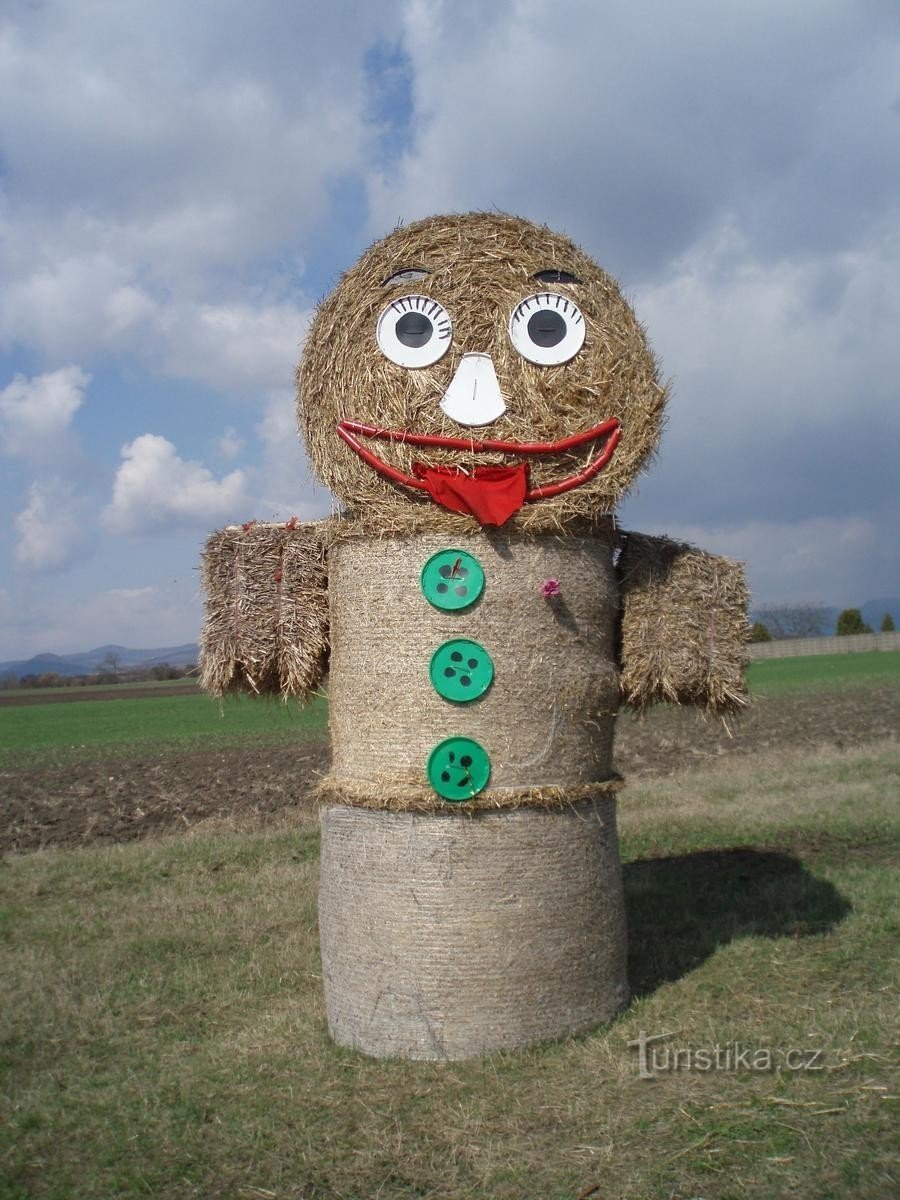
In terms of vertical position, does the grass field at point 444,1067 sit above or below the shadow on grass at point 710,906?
below

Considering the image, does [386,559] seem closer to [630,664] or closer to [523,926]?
[630,664]

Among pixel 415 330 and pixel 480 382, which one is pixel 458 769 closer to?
pixel 480 382

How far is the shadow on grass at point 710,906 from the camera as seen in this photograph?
6242 mm

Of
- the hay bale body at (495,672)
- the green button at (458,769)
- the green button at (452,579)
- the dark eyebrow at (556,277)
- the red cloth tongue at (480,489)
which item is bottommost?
the green button at (458,769)

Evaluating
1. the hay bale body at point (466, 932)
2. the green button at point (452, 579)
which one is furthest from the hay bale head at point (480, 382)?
the hay bale body at point (466, 932)

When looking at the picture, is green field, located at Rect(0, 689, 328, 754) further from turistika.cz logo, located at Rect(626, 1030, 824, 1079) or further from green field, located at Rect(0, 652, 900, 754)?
turistika.cz logo, located at Rect(626, 1030, 824, 1079)

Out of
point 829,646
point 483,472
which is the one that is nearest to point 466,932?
point 483,472

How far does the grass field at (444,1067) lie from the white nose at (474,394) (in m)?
2.96

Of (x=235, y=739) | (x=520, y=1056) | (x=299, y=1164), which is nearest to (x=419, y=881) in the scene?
(x=520, y=1056)

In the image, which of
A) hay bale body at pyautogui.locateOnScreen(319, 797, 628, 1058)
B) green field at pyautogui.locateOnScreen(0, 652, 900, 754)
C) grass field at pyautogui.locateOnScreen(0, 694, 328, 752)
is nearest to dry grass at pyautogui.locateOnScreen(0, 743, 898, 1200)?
hay bale body at pyautogui.locateOnScreen(319, 797, 628, 1058)

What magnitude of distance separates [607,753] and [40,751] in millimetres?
21638

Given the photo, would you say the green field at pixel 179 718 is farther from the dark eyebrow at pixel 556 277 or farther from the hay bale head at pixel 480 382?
the dark eyebrow at pixel 556 277

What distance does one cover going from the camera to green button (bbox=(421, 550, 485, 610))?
500 centimetres

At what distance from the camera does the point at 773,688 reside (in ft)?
106
